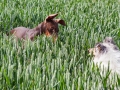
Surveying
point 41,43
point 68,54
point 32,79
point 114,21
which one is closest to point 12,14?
point 114,21

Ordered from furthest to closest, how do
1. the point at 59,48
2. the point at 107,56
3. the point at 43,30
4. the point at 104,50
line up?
the point at 43,30 → the point at 59,48 → the point at 104,50 → the point at 107,56

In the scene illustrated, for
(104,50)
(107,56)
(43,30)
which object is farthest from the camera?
(43,30)

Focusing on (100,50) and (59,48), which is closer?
(100,50)

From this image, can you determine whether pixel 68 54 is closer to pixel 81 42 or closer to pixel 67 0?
pixel 81 42

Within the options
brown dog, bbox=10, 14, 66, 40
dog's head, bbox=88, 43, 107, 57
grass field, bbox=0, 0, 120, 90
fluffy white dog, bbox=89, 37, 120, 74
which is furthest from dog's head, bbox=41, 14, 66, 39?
dog's head, bbox=88, 43, 107, 57

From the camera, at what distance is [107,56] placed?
386 centimetres

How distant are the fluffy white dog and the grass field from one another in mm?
92

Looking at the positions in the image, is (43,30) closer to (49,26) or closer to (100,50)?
(49,26)

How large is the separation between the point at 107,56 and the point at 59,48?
711 millimetres

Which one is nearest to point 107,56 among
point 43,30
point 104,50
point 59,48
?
point 104,50

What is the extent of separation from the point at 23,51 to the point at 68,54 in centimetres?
47

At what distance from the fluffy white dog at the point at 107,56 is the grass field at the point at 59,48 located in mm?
92

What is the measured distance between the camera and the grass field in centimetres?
329

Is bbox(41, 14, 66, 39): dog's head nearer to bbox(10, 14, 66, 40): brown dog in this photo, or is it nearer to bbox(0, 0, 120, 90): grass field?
bbox(10, 14, 66, 40): brown dog
